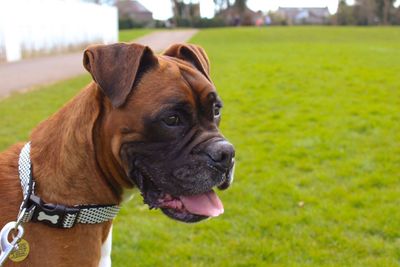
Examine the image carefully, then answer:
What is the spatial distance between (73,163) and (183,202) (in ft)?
2.11

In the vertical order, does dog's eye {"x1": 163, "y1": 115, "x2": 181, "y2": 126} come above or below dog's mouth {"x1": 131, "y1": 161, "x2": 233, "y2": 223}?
above

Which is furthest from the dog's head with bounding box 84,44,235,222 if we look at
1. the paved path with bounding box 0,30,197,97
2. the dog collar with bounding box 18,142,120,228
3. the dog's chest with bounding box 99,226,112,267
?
the paved path with bounding box 0,30,197,97

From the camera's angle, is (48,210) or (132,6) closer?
(48,210)

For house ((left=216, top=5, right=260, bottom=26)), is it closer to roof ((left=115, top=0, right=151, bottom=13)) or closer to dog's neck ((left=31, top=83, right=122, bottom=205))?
roof ((left=115, top=0, right=151, bottom=13))

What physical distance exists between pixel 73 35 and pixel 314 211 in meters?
23.7

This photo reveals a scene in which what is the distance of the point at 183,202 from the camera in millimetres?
2902

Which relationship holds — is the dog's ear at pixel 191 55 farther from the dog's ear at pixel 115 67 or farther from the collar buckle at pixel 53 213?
the collar buckle at pixel 53 213

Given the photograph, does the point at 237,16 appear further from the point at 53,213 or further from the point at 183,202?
the point at 53,213

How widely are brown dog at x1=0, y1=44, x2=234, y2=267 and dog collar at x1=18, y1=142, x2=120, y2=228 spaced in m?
0.04

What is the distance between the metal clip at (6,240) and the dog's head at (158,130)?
1.75 feet

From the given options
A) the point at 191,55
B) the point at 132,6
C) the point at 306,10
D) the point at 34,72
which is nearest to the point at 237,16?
the point at 132,6

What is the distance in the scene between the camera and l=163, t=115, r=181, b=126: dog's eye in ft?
8.86

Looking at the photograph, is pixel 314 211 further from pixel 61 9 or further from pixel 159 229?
pixel 61 9

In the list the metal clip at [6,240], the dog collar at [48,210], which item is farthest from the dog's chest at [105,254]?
the metal clip at [6,240]
